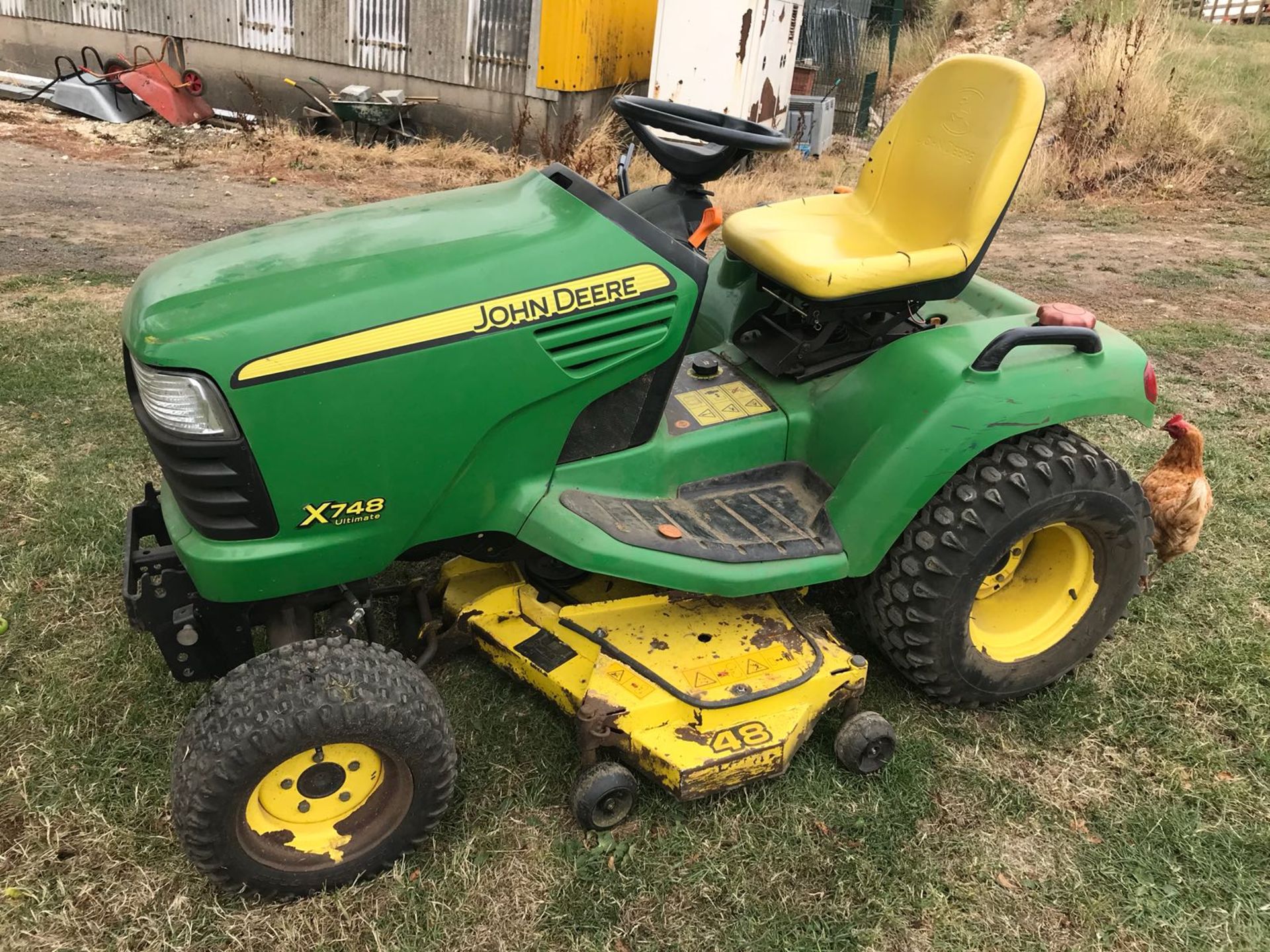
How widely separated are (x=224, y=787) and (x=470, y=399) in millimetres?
898

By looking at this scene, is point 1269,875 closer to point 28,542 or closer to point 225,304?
point 225,304

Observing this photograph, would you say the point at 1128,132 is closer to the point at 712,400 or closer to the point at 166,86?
the point at 712,400

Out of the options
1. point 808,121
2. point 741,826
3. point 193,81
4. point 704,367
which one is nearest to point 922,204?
point 704,367

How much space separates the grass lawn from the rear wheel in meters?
0.10

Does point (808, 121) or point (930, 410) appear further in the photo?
point (808, 121)

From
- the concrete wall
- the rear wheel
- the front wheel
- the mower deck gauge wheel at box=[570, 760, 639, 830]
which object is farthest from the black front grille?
the concrete wall

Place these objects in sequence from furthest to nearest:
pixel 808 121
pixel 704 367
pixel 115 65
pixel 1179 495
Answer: pixel 808 121
pixel 115 65
pixel 1179 495
pixel 704 367

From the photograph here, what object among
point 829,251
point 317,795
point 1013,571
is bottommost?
A: point 317,795

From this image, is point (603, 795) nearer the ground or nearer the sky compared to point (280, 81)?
nearer the ground

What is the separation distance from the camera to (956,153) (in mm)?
2828

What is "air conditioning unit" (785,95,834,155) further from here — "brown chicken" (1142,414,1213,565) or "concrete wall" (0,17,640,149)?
"brown chicken" (1142,414,1213,565)

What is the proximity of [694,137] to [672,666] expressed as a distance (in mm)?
1288

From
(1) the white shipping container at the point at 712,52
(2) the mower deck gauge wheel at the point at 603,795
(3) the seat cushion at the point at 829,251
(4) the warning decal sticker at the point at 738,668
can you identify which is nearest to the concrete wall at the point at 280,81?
(1) the white shipping container at the point at 712,52

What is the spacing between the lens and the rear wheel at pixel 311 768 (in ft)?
6.27
